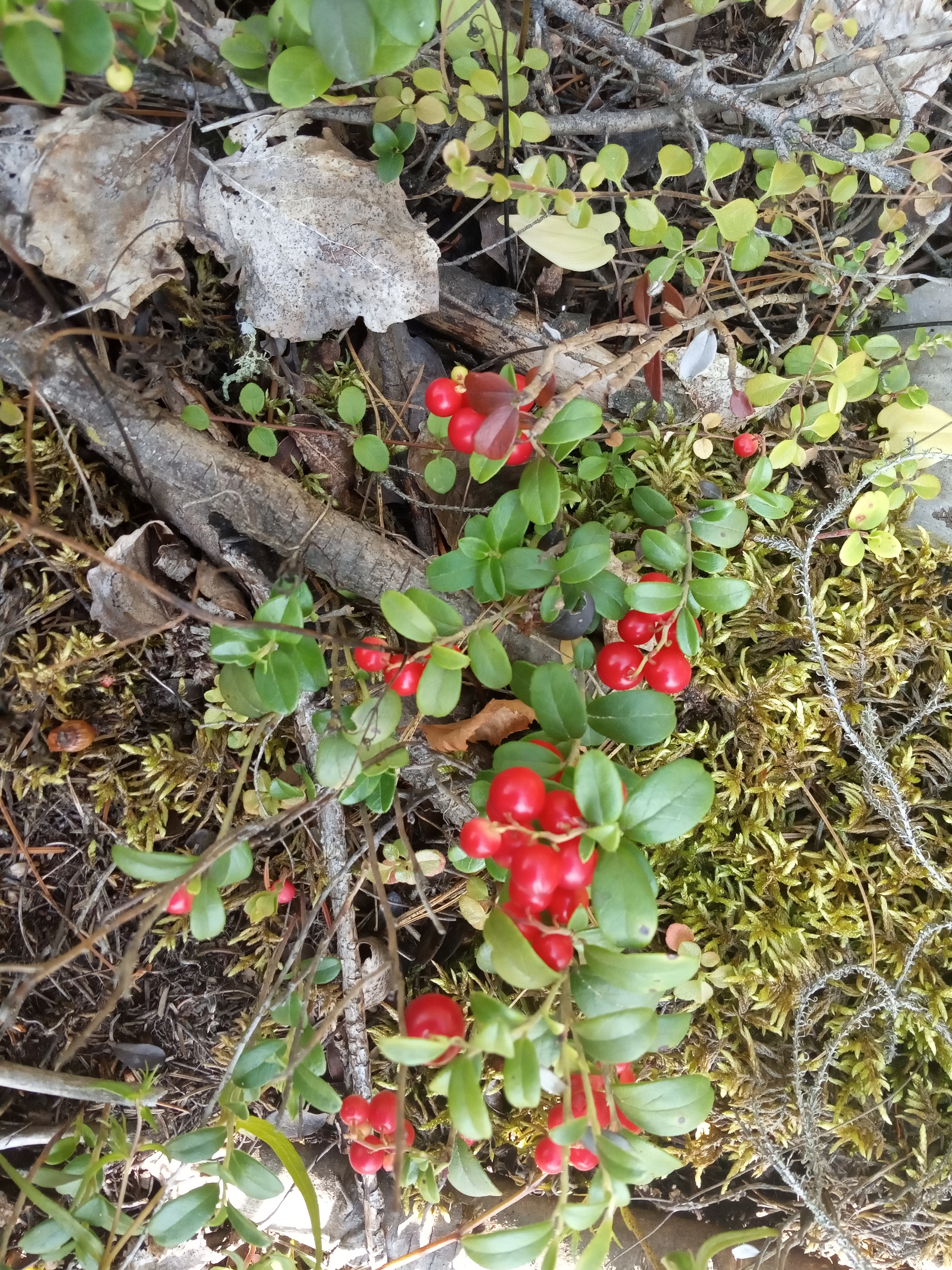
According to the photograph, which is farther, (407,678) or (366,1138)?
(366,1138)

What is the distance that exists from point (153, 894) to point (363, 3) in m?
1.83

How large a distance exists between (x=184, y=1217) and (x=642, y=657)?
1709mm

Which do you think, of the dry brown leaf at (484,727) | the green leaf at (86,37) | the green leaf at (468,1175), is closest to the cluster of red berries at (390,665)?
the dry brown leaf at (484,727)

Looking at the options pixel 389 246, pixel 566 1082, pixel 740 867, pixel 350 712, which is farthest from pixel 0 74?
pixel 740 867

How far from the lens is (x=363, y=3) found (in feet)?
5.14

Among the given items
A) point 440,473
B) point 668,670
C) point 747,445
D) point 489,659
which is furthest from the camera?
point 747,445

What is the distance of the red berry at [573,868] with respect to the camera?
150cm

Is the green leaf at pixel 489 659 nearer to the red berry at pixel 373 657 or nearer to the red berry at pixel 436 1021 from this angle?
the red berry at pixel 373 657

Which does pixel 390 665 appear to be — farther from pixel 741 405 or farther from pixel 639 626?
pixel 741 405

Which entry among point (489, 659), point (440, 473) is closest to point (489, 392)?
point (440, 473)

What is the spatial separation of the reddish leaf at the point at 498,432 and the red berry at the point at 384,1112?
1.48 metres

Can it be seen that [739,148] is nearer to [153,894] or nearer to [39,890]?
[153,894]

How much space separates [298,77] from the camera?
1.80 m

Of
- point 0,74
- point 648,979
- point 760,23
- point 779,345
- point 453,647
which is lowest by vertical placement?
point 648,979
